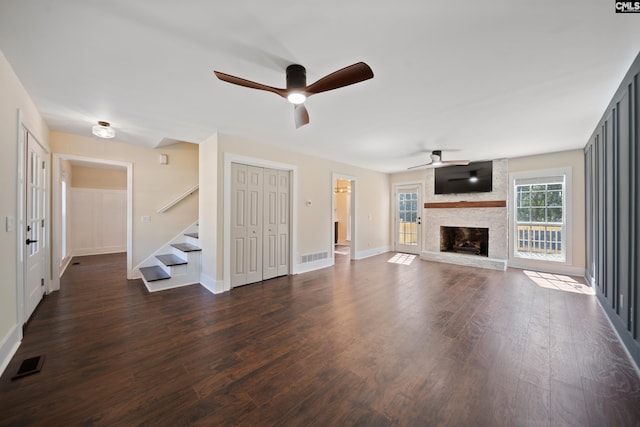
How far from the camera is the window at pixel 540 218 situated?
5.07m

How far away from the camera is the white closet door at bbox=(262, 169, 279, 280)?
15.1 ft

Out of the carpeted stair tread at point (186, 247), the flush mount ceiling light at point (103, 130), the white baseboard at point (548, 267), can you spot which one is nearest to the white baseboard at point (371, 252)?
the white baseboard at point (548, 267)

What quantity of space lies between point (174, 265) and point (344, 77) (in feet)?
12.8

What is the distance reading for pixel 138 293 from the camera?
3.81 m

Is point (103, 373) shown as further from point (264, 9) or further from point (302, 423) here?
point (264, 9)

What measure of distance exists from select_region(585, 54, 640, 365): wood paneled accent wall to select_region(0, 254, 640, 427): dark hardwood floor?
0.99ft

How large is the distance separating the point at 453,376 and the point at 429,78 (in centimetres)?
253

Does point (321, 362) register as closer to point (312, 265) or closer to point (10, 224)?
point (10, 224)

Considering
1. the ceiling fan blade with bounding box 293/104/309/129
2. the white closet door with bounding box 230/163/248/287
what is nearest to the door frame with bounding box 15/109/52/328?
the white closet door with bounding box 230/163/248/287

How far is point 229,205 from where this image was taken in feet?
13.2

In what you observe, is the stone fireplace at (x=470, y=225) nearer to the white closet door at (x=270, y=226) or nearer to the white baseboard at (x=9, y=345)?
the white closet door at (x=270, y=226)

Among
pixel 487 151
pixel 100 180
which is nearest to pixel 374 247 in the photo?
pixel 487 151

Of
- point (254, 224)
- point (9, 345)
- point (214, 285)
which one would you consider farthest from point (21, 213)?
point (254, 224)

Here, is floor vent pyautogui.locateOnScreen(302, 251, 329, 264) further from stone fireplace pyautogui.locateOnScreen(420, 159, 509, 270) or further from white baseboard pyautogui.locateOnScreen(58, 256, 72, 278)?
white baseboard pyautogui.locateOnScreen(58, 256, 72, 278)
